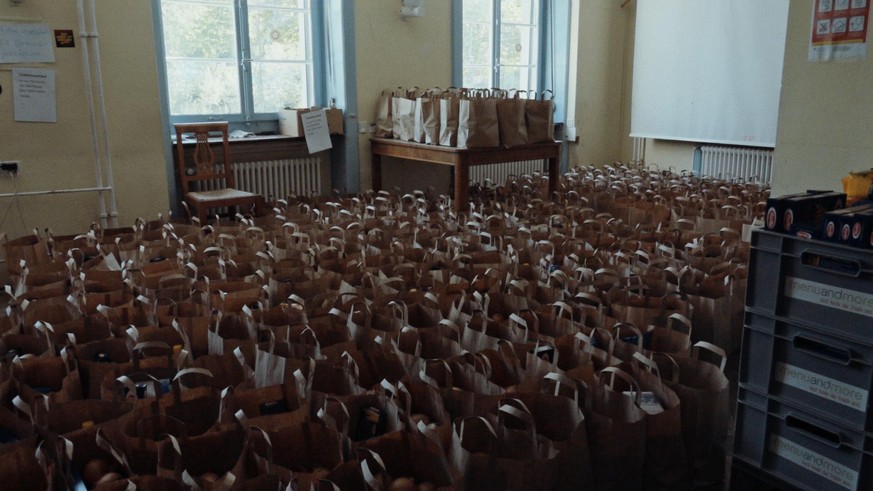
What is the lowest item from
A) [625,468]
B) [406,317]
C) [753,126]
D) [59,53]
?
[625,468]

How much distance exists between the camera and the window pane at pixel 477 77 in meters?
7.83

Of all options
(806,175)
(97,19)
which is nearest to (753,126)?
Answer: (806,175)

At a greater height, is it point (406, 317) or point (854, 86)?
point (854, 86)

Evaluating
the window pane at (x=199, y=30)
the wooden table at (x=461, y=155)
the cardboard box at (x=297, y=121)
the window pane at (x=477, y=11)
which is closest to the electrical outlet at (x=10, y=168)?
the window pane at (x=199, y=30)

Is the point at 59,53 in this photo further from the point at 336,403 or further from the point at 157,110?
the point at 336,403

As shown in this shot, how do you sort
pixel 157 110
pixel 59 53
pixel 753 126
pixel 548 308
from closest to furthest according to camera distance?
pixel 548 308, pixel 59 53, pixel 157 110, pixel 753 126

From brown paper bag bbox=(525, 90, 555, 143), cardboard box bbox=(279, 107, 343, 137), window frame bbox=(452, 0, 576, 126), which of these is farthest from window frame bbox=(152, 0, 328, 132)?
window frame bbox=(452, 0, 576, 126)

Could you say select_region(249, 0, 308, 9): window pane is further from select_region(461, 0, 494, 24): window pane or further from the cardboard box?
select_region(461, 0, 494, 24): window pane

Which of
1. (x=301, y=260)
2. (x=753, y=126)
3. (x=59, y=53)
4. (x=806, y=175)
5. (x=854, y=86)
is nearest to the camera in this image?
(x=854, y=86)

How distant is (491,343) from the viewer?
2428 mm

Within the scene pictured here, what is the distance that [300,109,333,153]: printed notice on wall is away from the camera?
6.34 meters

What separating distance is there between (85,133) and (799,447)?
16.9ft

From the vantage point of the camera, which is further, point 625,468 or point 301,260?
point 301,260

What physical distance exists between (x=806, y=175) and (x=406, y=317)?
1575 mm
